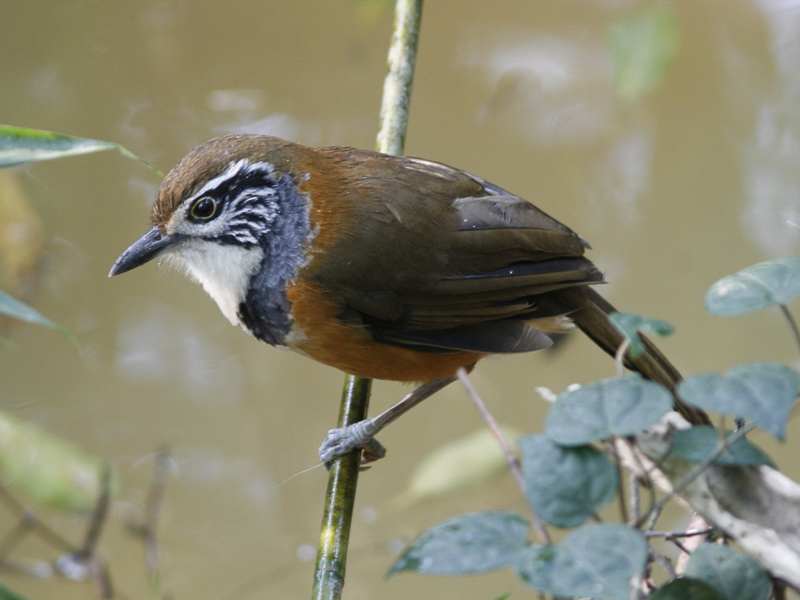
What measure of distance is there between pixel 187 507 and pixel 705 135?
415 cm

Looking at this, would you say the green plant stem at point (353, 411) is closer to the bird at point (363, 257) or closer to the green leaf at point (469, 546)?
the bird at point (363, 257)

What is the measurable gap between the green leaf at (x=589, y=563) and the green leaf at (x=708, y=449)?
201 millimetres

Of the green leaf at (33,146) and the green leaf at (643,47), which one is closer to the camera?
the green leaf at (33,146)

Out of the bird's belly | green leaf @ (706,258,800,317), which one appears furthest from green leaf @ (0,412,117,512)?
green leaf @ (706,258,800,317)

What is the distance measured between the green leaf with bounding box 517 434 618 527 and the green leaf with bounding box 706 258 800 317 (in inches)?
12.9

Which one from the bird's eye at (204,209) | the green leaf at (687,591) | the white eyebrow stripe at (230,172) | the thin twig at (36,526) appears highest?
the white eyebrow stripe at (230,172)

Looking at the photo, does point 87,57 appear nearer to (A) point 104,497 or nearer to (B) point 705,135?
(A) point 104,497

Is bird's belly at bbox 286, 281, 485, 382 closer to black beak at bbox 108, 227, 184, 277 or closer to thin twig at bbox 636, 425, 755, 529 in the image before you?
black beak at bbox 108, 227, 184, 277

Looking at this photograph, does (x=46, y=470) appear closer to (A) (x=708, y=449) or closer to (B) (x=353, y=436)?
(B) (x=353, y=436)

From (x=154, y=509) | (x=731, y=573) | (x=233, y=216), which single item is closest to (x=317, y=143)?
(x=154, y=509)

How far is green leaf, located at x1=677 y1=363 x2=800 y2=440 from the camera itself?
3.79ft

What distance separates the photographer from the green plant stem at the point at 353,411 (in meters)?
2.17

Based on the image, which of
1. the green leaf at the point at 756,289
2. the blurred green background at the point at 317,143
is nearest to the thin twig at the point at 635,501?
the green leaf at the point at 756,289

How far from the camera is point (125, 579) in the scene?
4.06m
